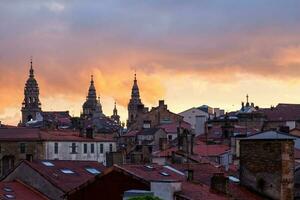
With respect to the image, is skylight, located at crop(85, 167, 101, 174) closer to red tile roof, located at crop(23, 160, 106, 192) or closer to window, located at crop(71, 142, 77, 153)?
red tile roof, located at crop(23, 160, 106, 192)

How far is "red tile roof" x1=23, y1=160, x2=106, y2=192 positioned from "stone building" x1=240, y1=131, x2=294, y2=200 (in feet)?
34.5

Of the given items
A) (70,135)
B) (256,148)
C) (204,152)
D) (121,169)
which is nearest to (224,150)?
(204,152)

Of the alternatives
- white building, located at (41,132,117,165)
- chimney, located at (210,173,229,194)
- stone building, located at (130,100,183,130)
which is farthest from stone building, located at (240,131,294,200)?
stone building, located at (130,100,183,130)

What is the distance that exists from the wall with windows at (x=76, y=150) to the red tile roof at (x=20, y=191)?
3012 cm

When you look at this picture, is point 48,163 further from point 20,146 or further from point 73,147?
point 73,147

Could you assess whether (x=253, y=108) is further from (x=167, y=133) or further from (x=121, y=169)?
(x=121, y=169)

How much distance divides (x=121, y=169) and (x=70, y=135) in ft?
164

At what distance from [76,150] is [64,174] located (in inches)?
1347

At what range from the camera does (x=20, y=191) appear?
5791 centimetres

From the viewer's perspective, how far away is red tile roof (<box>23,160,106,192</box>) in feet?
194

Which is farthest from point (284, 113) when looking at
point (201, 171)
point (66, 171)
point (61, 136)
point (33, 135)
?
point (201, 171)

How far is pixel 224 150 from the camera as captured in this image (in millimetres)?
90875

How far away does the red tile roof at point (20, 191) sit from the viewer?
56.0 meters

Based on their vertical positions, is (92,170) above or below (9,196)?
above
